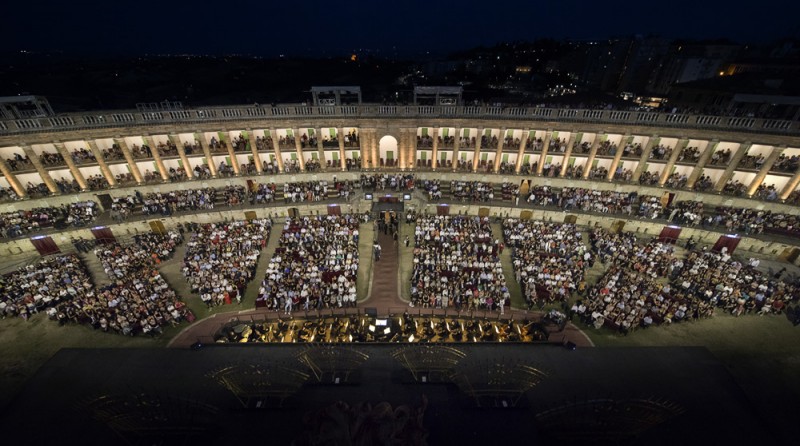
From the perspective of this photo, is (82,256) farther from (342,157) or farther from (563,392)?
(563,392)

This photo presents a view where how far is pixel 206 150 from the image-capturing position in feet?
138

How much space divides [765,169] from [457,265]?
37.2 meters

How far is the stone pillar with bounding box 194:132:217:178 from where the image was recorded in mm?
41228

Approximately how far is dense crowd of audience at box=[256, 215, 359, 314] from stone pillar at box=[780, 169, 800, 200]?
160 ft

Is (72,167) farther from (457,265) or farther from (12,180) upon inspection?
(457,265)

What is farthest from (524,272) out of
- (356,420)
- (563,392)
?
(356,420)

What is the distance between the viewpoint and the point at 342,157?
4453cm

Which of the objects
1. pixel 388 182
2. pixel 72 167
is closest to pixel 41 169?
pixel 72 167

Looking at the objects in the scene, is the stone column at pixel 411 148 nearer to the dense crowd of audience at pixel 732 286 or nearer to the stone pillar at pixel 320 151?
the stone pillar at pixel 320 151

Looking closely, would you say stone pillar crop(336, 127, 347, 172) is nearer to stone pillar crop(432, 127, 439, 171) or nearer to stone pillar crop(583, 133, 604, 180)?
stone pillar crop(432, 127, 439, 171)

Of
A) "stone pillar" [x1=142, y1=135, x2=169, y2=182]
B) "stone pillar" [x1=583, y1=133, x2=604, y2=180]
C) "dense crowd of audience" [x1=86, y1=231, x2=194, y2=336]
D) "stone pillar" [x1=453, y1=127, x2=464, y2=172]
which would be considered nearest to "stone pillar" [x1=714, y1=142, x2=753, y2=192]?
"stone pillar" [x1=583, y1=133, x2=604, y2=180]

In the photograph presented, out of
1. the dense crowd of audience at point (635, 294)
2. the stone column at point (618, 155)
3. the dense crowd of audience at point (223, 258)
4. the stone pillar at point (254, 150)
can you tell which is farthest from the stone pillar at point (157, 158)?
the stone column at point (618, 155)

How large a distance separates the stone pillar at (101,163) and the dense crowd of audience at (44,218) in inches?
126

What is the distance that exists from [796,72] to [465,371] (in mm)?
65092
